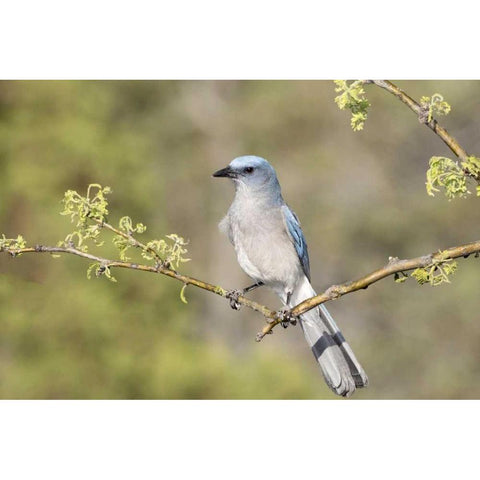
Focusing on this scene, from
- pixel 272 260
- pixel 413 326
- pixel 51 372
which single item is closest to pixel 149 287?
pixel 51 372

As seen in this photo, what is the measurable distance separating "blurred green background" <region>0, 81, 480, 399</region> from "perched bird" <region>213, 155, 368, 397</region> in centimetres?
153

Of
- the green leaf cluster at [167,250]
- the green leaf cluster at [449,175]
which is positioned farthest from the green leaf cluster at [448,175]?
the green leaf cluster at [167,250]

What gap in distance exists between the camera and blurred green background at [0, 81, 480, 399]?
5.82 m

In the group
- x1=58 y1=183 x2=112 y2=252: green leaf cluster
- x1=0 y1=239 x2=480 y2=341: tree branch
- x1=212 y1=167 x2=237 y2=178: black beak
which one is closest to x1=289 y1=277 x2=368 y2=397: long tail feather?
x1=212 y1=167 x2=237 y2=178: black beak

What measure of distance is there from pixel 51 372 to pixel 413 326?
2.64 metres

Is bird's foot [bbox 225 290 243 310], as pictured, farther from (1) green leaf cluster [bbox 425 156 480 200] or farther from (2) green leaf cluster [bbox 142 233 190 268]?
(1) green leaf cluster [bbox 425 156 480 200]

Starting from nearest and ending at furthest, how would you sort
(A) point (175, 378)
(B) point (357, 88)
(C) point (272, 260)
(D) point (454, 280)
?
(B) point (357, 88) < (C) point (272, 260) < (A) point (175, 378) < (D) point (454, 280)

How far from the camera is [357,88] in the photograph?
8.29 ft

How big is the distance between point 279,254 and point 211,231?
420 cm

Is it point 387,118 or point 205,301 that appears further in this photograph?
point 205,301

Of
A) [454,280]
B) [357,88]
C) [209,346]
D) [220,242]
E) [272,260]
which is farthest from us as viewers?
[220,242]

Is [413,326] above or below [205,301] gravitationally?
below

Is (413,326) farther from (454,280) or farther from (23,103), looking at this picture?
(23,103)

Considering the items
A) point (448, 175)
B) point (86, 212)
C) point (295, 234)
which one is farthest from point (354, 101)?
point (295, 234)
